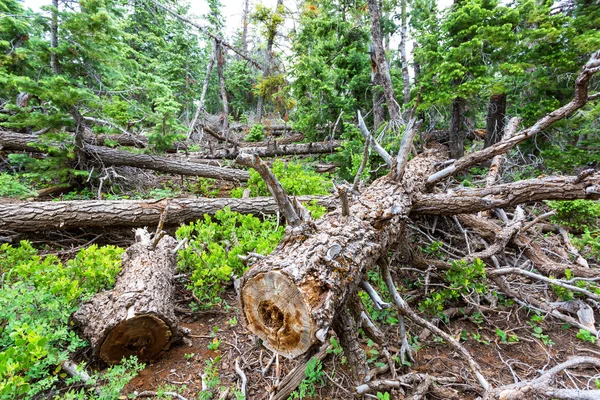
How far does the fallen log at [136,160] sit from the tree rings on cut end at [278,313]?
5937 mm

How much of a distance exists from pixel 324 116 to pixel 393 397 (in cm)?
850

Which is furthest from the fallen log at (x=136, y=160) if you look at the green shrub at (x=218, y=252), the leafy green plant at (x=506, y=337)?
the leafy green plant at (x=506, y=337)

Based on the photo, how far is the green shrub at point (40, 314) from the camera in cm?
170

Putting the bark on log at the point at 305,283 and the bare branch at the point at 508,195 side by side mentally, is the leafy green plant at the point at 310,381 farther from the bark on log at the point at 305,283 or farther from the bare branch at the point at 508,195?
the bare branch at the point at 508,195

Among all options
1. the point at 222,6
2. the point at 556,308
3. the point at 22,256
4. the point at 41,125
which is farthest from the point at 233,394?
the point at 222,6

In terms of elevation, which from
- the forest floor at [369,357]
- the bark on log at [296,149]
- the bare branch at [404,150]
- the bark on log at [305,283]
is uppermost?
the bark on log at [296,149]

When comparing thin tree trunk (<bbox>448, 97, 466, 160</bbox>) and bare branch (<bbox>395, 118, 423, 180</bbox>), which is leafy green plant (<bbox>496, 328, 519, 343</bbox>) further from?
thin tree trunk (<bbox>448, 97, 466, 160</bbox>)

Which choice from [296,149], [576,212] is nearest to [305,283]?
[576,212]

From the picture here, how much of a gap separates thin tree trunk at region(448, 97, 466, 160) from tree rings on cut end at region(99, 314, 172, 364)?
298 inches

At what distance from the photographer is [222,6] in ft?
51.5

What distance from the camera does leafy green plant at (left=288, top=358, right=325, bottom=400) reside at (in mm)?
2082

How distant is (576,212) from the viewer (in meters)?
4.29

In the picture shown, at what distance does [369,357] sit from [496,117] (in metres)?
7.29

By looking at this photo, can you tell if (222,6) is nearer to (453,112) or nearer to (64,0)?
(64,0)
